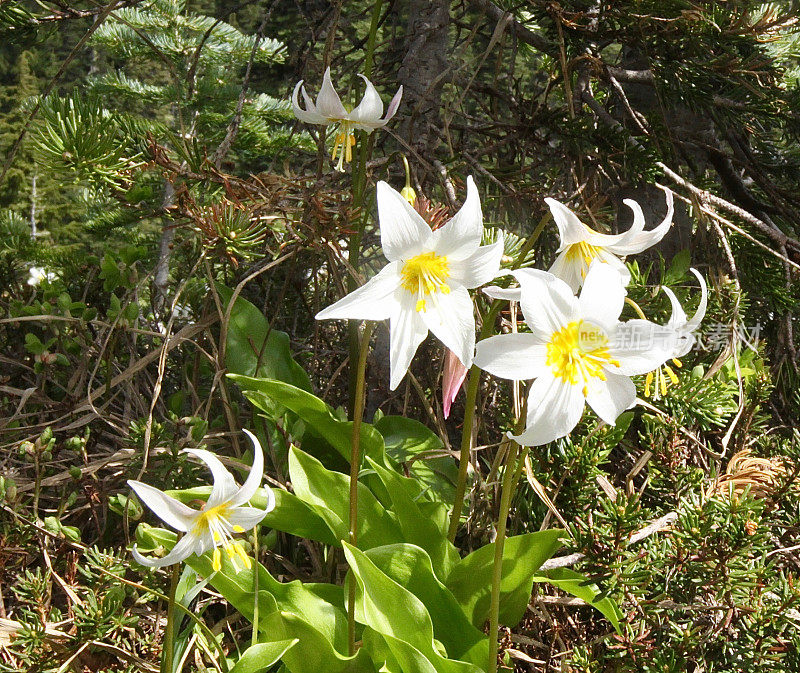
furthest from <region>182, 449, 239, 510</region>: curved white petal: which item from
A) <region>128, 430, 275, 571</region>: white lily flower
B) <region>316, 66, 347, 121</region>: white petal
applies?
<region>316, 66, 347, 121</region>: white petal

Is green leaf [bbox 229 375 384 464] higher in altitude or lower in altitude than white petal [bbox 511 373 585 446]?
lower

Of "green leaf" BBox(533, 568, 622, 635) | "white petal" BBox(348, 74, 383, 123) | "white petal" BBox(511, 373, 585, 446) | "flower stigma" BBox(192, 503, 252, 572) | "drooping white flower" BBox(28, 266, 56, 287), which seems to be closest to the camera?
"white petal" BBox(511, 373, 585, 446)

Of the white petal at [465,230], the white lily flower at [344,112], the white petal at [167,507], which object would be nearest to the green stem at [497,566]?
the white petal at [465,230]

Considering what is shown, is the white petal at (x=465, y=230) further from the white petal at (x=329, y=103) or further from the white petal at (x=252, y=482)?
the white petal at (x=329, y=103)

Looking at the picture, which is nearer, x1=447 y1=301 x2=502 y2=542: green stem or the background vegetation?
x1=447 y1=301 x2=502 y2=542: green stem

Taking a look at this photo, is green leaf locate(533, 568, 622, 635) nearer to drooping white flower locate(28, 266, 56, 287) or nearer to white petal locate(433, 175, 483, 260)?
white petal locate(433, 175, 483, 260)
